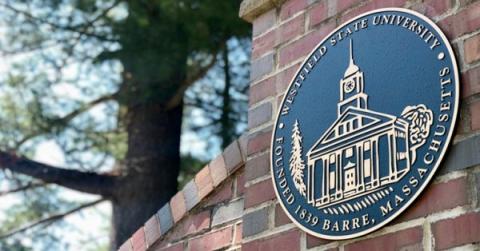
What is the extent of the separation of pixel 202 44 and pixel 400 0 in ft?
12.8

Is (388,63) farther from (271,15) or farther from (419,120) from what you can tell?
(271,15)

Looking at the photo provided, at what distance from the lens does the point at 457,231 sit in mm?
1716

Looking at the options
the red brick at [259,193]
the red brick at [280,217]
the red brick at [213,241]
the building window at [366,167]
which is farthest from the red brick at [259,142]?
the building window at [366,167]

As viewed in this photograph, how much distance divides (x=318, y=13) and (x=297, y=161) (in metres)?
0.49

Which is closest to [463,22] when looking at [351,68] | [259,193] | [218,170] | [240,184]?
[351,68]

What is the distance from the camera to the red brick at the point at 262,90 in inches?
97.0

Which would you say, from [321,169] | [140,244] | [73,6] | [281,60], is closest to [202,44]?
[73,6]

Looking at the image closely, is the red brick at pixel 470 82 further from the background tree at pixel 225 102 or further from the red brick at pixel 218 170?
the background tree at pixel 225 102

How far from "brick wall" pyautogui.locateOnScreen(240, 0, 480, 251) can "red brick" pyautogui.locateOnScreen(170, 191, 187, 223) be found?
0.52m

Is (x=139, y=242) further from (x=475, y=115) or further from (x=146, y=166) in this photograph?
(x=146, y=166)

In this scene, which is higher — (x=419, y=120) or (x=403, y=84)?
(x=403, y=84)

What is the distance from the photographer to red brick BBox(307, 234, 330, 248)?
2031 millimetres

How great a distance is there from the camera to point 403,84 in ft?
6.46

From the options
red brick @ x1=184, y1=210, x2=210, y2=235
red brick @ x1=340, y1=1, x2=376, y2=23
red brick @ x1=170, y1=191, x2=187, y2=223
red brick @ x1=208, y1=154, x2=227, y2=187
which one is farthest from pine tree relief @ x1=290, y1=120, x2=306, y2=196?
red brick @ x1=170, y1=191, x2=187, y2=223
